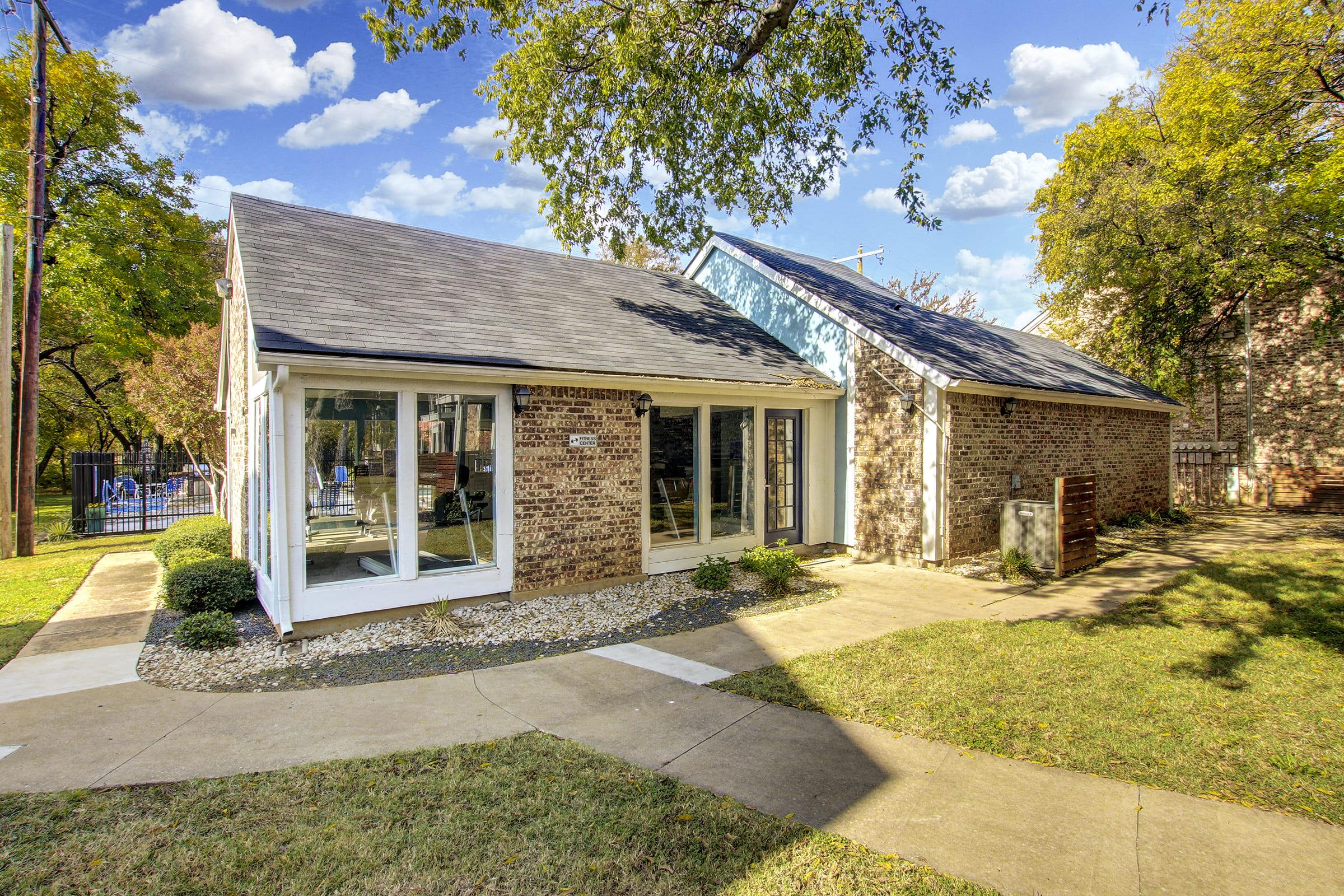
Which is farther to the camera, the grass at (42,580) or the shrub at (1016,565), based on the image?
the shrub at (1016,565)

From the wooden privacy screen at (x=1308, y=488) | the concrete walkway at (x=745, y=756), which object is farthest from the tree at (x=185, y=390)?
the wooden privacy screen at (x=1308, y=488)

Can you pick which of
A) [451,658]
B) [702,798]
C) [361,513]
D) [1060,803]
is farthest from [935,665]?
[361,513]

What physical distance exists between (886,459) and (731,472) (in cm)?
253

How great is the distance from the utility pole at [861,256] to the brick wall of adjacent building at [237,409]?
1573cm

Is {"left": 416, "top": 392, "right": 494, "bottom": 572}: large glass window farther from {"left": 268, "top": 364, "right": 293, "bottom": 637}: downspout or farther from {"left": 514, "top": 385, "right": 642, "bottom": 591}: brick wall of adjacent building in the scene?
{"left": 268, "top": 364, "right": 293, "bottom": 637}: downspout

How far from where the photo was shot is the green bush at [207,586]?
24.0 ft

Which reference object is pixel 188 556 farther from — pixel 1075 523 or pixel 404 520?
pixel 1075 523

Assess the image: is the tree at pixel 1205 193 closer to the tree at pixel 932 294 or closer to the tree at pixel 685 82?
the tree at pixel 685 82

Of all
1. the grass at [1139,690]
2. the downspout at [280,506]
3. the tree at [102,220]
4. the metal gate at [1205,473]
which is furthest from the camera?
the tree at [102,220]

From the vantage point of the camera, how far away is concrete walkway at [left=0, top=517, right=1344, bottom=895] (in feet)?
9.68

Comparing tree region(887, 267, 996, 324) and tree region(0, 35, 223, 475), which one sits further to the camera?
tree region(887, 267, 996, 324)

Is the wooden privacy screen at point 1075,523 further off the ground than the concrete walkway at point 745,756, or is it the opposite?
the wooden privacy screen at point 1075,523

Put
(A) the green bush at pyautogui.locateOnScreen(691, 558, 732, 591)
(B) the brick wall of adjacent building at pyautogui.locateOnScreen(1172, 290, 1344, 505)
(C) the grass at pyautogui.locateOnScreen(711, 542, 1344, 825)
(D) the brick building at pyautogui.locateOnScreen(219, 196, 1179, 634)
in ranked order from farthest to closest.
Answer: (B) the brick wall of adjacent building at pyautogui.locateOnScreen(1172, 290, 1344, 505) → (A) the green bush at pyautogui.locateOnScreen(691, 558, 732, 591) → (D) the brick building at pyautogui.locateOnScreen(219, 196, 1179, 634) → (C) the grass at pyautogui.locateOnScreen(711, 542, 1344, 825)

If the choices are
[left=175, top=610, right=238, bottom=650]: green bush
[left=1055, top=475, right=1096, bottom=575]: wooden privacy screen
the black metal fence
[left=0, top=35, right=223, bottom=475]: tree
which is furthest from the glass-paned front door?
[left=0, top=35, right=223, bottom=475]: tree
